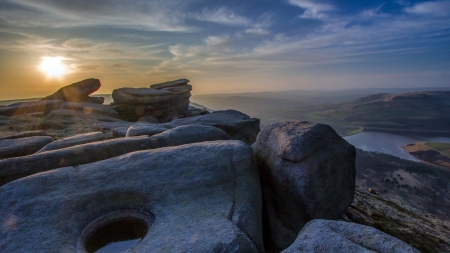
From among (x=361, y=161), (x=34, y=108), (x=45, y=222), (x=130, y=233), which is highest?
(x=34, y=108)

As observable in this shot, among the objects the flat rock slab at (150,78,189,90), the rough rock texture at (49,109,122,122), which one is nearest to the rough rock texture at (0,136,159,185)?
the rough rock texture at (49,109,122,122)

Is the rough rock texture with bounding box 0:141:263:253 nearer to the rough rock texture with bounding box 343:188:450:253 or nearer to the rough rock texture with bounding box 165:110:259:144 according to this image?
the rough rock texture with bounding box 343:188:450:253

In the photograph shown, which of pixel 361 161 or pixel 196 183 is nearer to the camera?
pixel 196 183

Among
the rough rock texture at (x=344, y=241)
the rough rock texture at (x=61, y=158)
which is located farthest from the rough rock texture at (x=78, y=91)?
the rough rock texture at (x=344, y=241)

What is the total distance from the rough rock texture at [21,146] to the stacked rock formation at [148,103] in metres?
21.1

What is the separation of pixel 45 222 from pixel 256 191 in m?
8.47

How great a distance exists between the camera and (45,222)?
8453 millimetres

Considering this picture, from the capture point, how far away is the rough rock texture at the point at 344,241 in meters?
6.27

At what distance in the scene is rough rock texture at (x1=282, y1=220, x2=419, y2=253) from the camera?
6.27 m

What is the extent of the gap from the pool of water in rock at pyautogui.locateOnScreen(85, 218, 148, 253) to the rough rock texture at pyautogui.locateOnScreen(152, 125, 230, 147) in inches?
272

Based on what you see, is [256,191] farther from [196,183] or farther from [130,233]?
[130,233]

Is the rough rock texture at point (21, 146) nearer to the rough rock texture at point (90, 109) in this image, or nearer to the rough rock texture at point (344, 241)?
the rough rock texture at point (344, 241)

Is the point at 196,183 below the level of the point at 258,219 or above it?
above

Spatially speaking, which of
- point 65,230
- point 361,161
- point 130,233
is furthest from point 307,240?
point 361,161
